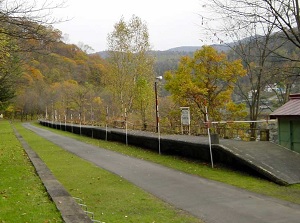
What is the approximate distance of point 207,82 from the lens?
25.8 metres

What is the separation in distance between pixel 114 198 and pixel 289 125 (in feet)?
22.7

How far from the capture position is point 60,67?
268 ft

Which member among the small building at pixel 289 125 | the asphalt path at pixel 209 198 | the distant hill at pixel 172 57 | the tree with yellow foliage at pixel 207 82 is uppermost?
the distant hill at pixel 172 57

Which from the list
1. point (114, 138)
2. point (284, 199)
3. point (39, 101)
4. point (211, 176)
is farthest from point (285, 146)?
point (39, 101)

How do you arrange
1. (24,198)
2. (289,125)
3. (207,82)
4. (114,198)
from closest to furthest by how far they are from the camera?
(24,198) → (114,198) → (289,125) → (207,82)

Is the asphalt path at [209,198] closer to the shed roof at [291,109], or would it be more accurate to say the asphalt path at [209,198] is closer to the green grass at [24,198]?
the green grass at [24,198]

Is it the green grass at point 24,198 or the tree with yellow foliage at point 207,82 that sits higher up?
the tree with yellow foliage at point 207,82

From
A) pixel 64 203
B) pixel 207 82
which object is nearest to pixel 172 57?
pixel 207 82

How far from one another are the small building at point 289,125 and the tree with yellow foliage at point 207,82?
11828 millimetres

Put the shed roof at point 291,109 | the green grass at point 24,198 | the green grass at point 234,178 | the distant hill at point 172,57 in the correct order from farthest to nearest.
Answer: the distant hill at point 172,57 → the shed roof at point 291,109 → the green grass at point 234,178 → the green grass at point 24,198

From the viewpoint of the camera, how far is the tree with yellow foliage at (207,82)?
82.3 feet

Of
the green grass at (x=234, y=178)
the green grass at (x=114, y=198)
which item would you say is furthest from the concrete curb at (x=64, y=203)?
the green grass at (x=234, y=178)

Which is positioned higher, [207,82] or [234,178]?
[207,82]

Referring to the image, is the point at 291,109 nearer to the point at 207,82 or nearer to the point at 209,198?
the point at 209,198
